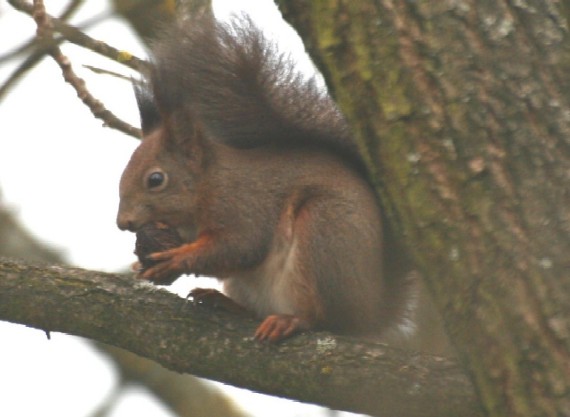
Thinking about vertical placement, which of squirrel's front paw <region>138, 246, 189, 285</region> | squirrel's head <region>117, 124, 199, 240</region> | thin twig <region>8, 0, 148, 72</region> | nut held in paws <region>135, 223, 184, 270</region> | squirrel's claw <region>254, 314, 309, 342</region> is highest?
thin twig <region>8, 0, 148, 72</region>

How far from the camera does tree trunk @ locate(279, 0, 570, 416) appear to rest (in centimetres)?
188

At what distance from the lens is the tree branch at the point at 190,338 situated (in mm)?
2811

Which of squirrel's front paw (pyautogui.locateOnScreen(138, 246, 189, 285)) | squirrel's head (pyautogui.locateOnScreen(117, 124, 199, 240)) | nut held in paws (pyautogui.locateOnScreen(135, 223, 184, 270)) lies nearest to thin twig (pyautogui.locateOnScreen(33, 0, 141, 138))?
squirrel's head (pyautogui.locateOnScreen(117, 124, 199, 240))

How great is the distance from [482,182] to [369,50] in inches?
13.7

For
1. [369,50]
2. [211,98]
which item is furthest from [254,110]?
[369,50]

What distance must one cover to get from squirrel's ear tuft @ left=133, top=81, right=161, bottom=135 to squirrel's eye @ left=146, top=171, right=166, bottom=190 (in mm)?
264

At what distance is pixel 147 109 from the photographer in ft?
12.8

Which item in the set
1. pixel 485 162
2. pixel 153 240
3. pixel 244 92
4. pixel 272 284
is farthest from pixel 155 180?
pixel 485 162

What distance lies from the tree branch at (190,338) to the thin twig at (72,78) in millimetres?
806

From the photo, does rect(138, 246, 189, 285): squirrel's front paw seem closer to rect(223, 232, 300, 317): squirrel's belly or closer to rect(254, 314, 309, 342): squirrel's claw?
rect(223, 232, 300, 317): squirrel's belly

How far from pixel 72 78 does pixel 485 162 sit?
7.22 ft

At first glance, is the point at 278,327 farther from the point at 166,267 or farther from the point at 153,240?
the point at 153,240

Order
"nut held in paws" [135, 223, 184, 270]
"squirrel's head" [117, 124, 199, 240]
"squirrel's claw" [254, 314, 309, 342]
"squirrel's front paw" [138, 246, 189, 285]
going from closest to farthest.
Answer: "squirrel's claw" [254, 314, 309, 342] → "squirrel's front paw" [138, 246, 189, 285] → "nut held in paws" [135, 223, 184, 270] → "squirrel's head" [117, 124, 199, 240]

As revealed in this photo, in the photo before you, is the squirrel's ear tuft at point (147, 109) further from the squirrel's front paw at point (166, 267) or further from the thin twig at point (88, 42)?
the squirrel's front paw at point (166, 267)
